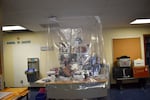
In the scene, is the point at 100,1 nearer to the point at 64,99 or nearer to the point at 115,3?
the point at 115,3

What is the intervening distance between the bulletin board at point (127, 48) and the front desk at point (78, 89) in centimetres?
389

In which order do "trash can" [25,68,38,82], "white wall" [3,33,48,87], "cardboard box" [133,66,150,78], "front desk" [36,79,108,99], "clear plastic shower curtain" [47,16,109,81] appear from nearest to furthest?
"clear plastic shower curtain" [47,16,109,81] → "front desk" [36,79,108,99] → "cardboard box" [133,66,150,78] → "trash can" [25,68,38,82] → "white wall" [3,33,48,87]

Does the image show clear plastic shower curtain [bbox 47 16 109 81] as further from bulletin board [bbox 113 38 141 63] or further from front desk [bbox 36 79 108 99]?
bulletin board [bbox 113 38 141 63]

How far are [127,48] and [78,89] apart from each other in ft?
14.2

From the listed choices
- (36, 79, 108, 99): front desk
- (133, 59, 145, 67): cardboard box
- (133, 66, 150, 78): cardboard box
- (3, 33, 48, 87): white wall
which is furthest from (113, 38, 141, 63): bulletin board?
(36, 79, 108, 99): front desk

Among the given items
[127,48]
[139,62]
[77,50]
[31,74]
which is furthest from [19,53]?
[77,50]

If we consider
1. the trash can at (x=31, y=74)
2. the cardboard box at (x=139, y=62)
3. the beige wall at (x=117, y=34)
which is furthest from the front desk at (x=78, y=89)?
the beige wall at (x=117, y=34)

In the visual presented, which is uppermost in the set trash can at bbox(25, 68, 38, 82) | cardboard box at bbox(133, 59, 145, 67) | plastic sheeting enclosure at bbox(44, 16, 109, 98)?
plastic sheeting enclosure at bbox(44, 16, 109, 98)

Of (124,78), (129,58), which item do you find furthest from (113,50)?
(124,78)

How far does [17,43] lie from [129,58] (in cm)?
439

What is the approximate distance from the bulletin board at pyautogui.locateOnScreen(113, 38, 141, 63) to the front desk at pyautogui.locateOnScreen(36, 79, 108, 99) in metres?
3.89

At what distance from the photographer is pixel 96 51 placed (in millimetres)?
3189

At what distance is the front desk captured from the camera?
131 inches

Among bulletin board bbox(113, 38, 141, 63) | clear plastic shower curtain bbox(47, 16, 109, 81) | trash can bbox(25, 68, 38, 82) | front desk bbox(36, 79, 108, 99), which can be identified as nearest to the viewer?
clear plastic shower curtain bbox(47, 16, 109, 81)
